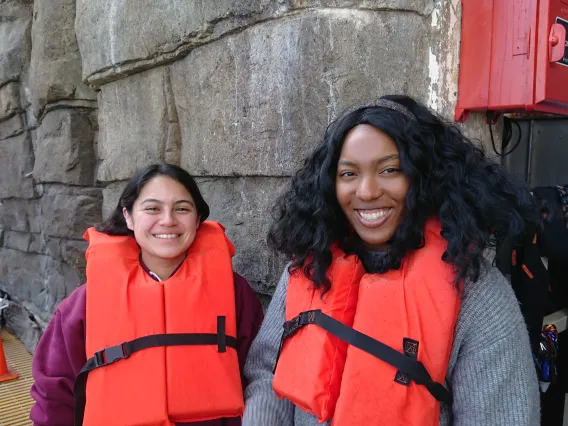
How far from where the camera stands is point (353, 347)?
1.19m

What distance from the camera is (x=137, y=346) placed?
152 centimetres

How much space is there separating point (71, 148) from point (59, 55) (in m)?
0.58

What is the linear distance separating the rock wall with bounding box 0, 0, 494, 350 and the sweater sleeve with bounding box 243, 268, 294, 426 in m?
Answer: 0.38

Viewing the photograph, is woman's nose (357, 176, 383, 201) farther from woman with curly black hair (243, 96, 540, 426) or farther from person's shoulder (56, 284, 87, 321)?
person's shoulder (56, 284, 87, 321)

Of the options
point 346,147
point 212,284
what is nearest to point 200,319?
point 212,284

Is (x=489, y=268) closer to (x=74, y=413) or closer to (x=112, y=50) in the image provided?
(x=74, y=413)

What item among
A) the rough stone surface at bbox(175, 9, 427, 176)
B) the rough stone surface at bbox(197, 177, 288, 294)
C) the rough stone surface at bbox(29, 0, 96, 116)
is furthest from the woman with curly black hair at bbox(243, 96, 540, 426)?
the rough stone surface at bbox(29, 0, 96, 116)

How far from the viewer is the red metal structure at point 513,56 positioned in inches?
58.1

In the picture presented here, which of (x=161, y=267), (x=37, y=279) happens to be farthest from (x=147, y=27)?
(x=37, y=279)

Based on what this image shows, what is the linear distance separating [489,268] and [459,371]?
9.9 inches

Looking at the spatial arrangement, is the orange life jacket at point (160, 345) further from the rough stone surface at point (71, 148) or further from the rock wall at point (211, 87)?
the rough stone surface at point (71, 148)

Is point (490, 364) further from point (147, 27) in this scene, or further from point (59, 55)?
point (59, 55)

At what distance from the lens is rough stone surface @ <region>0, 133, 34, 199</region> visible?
3758 millimetres

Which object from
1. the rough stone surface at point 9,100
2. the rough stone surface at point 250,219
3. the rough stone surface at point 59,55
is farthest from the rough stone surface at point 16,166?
the rough stone surface at point 250,219
